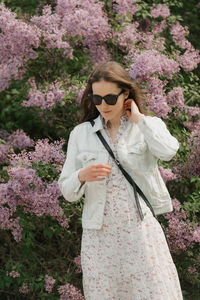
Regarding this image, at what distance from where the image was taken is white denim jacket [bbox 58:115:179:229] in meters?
2.40

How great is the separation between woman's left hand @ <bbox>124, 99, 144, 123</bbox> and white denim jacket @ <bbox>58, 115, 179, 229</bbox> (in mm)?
41

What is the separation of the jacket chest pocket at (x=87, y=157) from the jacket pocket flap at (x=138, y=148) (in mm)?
174

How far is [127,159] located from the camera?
243 centimetres

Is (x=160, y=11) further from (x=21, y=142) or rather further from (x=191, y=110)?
(x=21, y=142)

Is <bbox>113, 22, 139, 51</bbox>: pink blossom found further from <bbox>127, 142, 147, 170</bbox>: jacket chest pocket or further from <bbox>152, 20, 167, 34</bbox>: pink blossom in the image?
<bbox>127, 142, 147, 170</bbox>: jacket chest pocket

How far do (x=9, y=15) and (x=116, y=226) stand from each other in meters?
2.21

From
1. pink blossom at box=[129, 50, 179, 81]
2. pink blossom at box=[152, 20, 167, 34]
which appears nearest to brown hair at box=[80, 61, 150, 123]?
pink blossom at box=[129, 50, 179, 81]

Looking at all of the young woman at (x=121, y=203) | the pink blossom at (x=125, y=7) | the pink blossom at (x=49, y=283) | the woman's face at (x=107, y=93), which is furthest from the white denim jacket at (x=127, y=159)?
the pink blossom at (x=125, y=7)

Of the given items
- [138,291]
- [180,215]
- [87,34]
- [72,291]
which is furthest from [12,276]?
[87,34]

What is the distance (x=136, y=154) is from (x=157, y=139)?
0.46 ft

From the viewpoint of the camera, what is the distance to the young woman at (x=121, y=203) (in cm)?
240

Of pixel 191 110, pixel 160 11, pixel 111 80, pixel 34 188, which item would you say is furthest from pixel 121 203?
pixel 160 11

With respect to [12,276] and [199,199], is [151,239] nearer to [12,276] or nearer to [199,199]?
[199,199]

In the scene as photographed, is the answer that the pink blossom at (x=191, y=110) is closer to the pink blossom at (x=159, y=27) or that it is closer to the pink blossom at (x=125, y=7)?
the pink blossom at (x=159, y=27)
